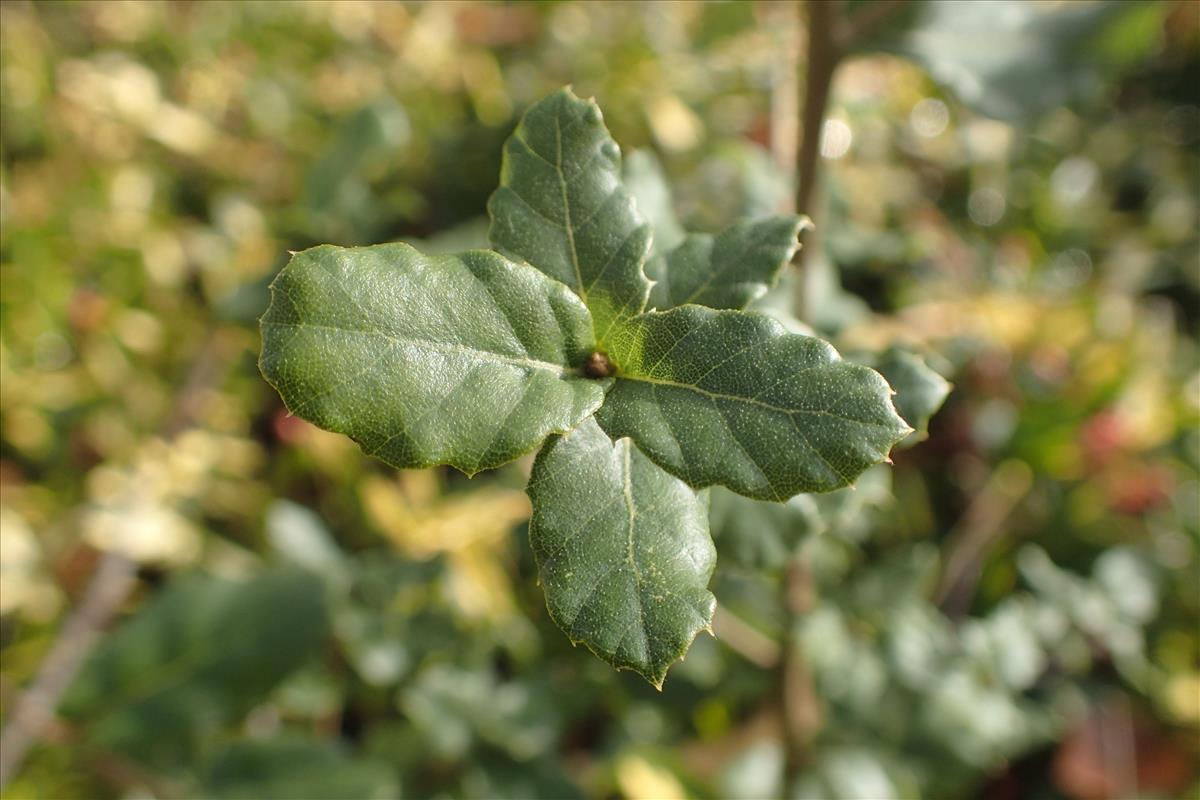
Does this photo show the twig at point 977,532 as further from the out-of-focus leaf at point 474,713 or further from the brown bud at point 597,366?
the brown bud at point 597,366

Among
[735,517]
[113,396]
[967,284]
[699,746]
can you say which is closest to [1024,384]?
[967,284]

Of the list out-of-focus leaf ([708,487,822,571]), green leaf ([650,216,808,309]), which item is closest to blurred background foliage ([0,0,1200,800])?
out-of-focus leaf ([708,487,822,571])

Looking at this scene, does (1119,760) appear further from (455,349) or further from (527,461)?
(455,349)

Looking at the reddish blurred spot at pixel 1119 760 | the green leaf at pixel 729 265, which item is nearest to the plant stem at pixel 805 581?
the green leaf at pixel 729 265

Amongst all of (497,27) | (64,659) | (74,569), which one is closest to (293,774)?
(64,659)

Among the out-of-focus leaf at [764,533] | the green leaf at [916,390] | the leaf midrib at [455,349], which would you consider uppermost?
the leaf midrib at [455,349]

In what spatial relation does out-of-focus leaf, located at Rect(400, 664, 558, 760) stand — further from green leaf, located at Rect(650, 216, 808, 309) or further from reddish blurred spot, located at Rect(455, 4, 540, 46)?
reddish blurred spot, located at Rect(455, 4, 540, 46)
